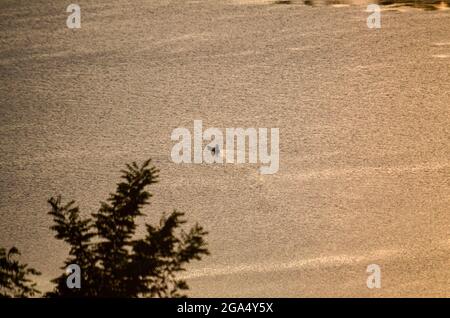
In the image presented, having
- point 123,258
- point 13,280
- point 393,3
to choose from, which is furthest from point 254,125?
point 393,3

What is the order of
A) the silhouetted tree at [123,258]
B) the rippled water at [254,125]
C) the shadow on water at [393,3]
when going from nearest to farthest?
the silhouetted tree at [123,258], the rippled water at [254,125], the shadow on water at [393,3]

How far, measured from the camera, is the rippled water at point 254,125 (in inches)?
203

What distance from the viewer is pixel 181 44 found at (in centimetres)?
781

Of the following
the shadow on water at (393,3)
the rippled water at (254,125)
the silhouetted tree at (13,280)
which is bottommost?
the silhouetted tree at (13,280)

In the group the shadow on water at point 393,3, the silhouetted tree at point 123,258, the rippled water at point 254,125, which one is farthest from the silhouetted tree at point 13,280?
the shadow on water at point 393,3

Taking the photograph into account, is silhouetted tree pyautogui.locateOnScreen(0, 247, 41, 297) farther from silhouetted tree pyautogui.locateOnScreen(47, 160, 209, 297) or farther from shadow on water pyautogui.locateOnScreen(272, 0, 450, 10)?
shadow on water pyautogui.locateOnScreen(272, 0, 450, 10)

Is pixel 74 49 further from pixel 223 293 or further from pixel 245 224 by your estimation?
pixel 223 293

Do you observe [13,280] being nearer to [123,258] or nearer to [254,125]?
[123,258]

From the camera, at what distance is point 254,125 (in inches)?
255

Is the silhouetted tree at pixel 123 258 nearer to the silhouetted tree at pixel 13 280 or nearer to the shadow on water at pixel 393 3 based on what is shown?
the silhouetted tree at pixel 13 280

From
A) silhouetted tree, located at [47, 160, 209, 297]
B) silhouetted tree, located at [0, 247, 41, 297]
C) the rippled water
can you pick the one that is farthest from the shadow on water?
silhouetted tree, located at [0, 247, 41, 297]

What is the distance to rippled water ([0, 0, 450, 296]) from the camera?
203 inches
